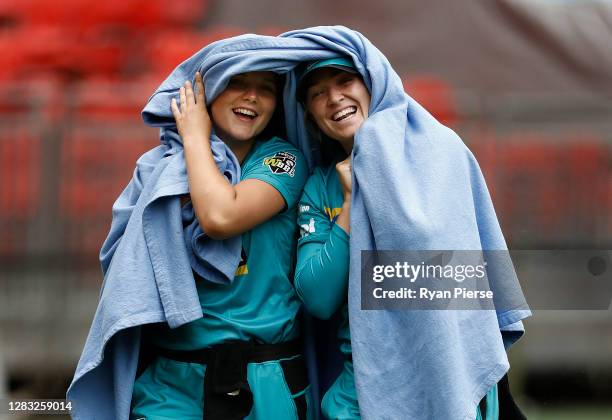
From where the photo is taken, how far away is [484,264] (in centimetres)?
170

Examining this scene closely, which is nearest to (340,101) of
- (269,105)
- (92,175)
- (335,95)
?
(335,95)

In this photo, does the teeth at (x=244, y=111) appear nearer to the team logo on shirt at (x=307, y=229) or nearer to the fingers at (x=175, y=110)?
the fingers at (x=175, y=110)

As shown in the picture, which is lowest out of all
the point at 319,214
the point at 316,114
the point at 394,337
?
the point at 394,337

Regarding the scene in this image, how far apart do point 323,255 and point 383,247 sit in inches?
5.0

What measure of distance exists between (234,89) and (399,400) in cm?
76

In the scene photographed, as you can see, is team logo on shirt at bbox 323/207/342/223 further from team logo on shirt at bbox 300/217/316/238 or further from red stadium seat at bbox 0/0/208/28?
red stadium seat at bbox 0/0/208/28

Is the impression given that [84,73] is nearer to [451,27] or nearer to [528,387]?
[451,27]

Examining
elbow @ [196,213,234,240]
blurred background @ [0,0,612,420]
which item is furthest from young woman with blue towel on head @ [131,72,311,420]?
blurred background @ [0,0,612,420]

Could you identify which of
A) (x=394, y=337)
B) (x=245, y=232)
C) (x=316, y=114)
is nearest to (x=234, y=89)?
(x=316, y=114)

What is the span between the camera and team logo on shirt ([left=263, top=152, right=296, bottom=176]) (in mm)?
1762

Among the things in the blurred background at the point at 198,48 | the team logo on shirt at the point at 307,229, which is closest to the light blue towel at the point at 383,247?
the team logo on shirt at the point at 307,229

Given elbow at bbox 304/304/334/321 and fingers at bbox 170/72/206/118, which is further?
fingers at bbox 170/72/206/118

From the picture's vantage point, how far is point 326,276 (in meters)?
1.60

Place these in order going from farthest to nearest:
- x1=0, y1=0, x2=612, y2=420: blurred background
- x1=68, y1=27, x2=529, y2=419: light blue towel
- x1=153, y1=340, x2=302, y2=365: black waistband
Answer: x1=0, y1=0, x2=612, y2=420: blurred background
x1=153, y1=340, x2=302, y2=365: black waistband
x1=68, y1=27, x2=529, y2=419: light blue towel
